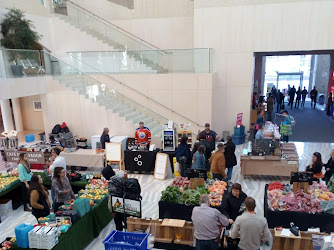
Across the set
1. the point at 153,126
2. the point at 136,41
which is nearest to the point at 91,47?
the point at 136,41

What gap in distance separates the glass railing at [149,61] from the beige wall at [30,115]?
529cm

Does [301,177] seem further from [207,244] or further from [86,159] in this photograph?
[86,159]

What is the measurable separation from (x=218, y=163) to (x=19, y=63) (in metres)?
8.99

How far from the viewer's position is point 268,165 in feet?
29.7

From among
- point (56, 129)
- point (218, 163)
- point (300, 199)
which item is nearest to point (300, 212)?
point (300, 199)

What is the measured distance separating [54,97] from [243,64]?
857cm

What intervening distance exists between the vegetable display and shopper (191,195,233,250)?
1.95 meters

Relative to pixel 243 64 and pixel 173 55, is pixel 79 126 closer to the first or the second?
pixel 173 55

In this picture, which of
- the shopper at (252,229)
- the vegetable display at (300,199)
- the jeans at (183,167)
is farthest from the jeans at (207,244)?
the jeans at (183,167)

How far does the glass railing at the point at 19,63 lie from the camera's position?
1124 cm

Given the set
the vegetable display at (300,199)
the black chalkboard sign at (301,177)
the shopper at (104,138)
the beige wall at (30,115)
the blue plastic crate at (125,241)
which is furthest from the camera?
the beige wall at (30,115)

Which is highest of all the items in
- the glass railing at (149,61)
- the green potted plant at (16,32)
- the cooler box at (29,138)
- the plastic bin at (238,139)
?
the green potted plant at (16,32)

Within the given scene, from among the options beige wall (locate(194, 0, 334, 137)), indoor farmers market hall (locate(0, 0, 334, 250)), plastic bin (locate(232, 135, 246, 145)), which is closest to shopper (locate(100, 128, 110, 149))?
indoor farmers market hall (locate(0, 0, 334, 250))

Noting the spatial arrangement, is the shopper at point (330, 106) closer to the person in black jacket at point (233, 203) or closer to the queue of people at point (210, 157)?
the queue of people at point (210, 157)
